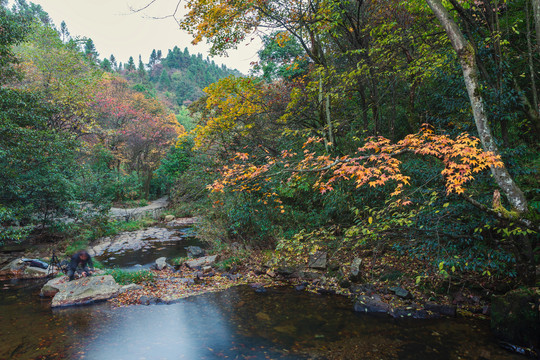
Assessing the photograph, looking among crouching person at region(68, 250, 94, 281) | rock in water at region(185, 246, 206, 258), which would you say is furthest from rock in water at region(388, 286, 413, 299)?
crouching person at region(68, 250, 94, 281)

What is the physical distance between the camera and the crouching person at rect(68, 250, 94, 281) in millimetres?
8624

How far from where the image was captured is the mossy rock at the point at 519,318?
15.4ft

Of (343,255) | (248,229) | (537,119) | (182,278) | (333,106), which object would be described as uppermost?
(333,106)

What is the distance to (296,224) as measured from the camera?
10070 millimetres

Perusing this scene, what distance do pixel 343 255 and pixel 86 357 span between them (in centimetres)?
710

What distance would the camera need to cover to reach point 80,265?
8938mm

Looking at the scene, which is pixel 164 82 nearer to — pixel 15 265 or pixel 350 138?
pixel 15 265

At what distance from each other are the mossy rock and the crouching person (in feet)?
35.7

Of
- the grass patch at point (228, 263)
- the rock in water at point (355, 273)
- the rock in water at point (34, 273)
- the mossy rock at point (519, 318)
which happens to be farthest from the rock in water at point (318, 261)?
the rock in water at point (34, 273)

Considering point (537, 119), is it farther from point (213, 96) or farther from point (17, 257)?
point (17, 257)

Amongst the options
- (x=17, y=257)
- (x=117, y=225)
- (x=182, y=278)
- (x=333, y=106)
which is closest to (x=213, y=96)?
(x=333, y=106)

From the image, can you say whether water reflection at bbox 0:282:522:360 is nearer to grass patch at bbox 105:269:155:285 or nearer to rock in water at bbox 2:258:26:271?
grass patch at bbox 105:269:155:285

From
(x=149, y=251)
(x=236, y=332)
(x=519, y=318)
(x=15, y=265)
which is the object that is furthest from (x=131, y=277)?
(x=519, y=318)

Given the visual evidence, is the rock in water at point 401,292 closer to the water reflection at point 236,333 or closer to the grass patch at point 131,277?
the water reflection at point 236,333
